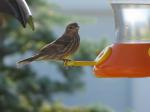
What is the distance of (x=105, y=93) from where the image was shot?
1302cm

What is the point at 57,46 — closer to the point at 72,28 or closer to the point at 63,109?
the point at 72,28

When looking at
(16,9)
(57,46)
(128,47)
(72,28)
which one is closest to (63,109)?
(72,28)

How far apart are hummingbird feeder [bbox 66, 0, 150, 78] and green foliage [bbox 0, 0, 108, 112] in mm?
3752

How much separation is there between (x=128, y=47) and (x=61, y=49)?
14.3 inches

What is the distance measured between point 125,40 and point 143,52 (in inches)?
13.2

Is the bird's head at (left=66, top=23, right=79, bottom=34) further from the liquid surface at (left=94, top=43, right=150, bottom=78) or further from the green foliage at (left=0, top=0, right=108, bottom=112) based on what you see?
the green foliage at (left=0, top=0, right=108, bottom=112)

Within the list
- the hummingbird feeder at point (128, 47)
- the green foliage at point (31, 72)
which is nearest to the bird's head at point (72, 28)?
the hummingbird feeder at point (128, 47)

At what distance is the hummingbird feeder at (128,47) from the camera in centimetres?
299

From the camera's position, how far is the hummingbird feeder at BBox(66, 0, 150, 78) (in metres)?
2.99

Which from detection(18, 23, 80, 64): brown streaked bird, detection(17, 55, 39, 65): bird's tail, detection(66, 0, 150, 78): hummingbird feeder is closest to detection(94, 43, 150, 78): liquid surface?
detection(66, 0, 150, 78): hummingbird feeder

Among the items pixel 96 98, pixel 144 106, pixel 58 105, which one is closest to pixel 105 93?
pixel 96 98

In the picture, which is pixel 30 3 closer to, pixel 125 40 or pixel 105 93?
pixel 125 40

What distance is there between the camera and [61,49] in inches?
127

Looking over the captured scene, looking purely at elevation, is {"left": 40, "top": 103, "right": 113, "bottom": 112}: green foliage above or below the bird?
below
